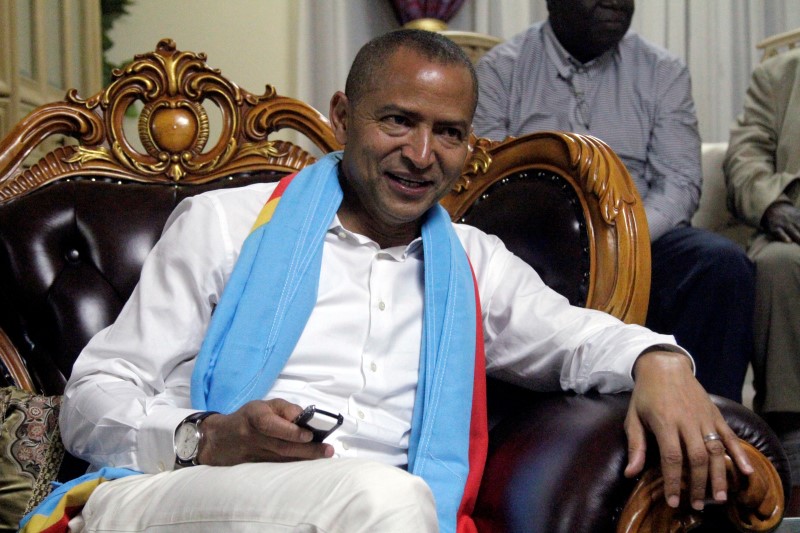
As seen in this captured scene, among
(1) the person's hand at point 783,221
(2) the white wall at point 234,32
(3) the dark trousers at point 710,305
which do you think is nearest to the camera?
(3) the dark trousers at point 710,305

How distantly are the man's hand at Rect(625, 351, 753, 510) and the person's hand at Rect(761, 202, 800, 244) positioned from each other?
1.48 m

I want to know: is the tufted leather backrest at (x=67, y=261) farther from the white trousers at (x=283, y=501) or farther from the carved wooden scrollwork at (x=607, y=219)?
the carved wooden scrollwork at (x=607, y=219)

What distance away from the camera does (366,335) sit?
57.8 inches

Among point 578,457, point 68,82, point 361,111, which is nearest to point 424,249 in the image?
point 361,111

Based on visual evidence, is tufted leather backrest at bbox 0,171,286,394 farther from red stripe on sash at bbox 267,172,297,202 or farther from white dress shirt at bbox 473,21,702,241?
white dress shirt at bbox 473,21,702,241

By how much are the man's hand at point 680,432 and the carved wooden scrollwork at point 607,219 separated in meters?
0.35

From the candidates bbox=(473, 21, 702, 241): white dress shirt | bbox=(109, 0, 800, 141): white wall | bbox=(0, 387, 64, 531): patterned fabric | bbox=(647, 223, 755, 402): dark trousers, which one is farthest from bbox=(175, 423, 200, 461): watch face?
bbox=(109, 0, 800, 141): white wall

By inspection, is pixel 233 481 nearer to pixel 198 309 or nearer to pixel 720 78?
pixel 198 309

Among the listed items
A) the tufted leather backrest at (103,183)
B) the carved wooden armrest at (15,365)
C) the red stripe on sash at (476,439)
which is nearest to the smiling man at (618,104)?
the tufted leather backrest at (103,183)

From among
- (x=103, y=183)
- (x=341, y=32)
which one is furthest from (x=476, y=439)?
(x=341, y=32)

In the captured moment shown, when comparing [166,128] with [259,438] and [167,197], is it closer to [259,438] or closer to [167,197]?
[167,197]

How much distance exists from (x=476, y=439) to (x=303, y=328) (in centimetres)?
30

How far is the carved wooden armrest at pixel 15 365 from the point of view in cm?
166

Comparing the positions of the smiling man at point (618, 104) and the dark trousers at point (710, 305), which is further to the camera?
the smiling man at point (618, 104)
